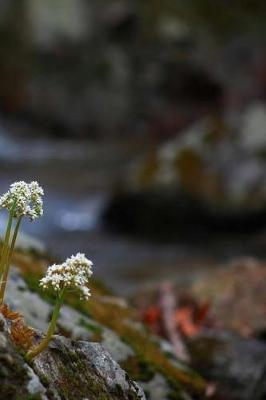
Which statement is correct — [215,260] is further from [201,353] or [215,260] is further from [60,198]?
[201,353]

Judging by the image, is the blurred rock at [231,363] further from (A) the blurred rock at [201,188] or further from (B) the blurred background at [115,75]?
(B) the blurred background at [115,75]

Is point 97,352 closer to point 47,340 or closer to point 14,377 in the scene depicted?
point 47,340

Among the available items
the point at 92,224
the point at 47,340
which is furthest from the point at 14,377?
the point at 92,224

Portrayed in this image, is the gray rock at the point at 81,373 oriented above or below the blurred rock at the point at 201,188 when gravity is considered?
below

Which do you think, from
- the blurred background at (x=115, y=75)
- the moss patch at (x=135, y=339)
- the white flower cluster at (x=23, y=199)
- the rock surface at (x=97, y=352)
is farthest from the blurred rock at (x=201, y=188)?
the white flower cluster at (x=23, y=199)

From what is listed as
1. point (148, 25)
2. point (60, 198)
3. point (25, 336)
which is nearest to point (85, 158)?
point (60, 198)

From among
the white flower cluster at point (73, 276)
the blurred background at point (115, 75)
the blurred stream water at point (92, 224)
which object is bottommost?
the white flower cluster at point (73, 276)
